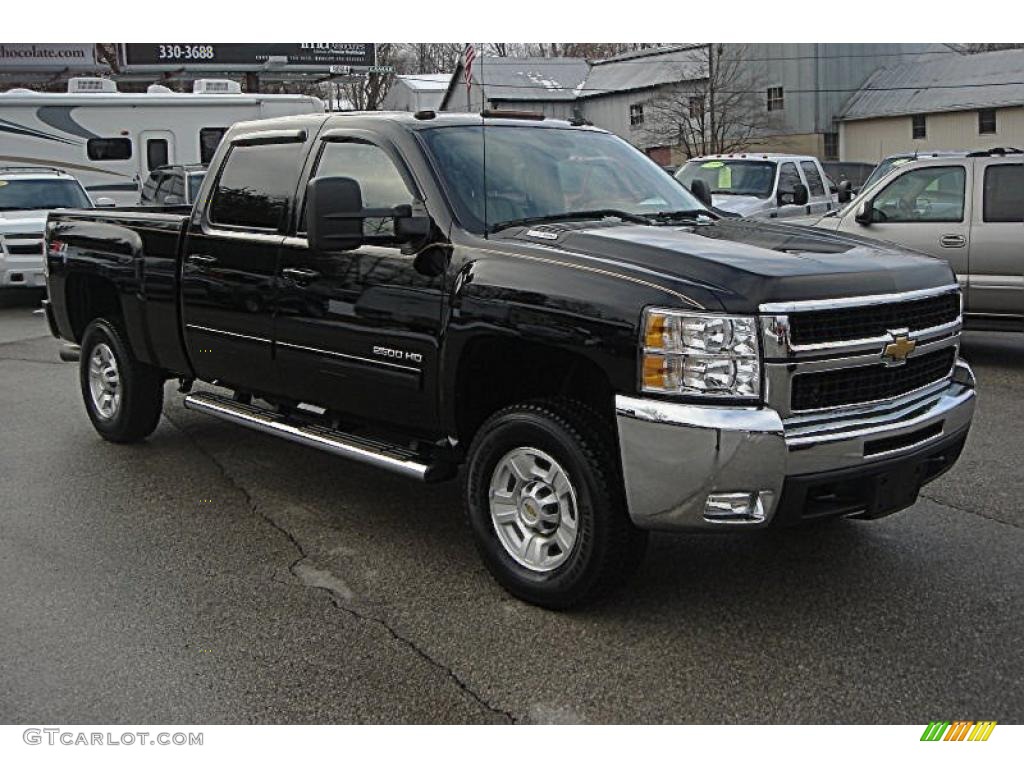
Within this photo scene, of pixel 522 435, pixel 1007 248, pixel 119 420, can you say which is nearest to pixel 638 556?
pixel 522 435

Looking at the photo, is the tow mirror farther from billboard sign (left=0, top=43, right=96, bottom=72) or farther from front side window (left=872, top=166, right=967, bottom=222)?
billboard sign (left=0, top=43, right=96, bottom=72)

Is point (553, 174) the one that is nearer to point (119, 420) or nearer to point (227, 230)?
point (227, 230)

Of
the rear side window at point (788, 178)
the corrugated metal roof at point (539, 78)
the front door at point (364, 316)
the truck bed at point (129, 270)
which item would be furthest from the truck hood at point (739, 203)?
the corrugated metal roof at point (539, 78)

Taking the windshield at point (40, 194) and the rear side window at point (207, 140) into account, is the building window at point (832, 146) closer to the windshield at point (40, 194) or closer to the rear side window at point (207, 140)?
the rear side window at point (207, 140)

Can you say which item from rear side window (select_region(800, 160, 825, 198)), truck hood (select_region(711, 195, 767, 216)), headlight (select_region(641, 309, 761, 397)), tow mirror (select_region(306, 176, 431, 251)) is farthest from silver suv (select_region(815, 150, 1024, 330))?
headlight (select_region(641, 309, 761, 397))

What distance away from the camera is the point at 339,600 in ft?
16.2

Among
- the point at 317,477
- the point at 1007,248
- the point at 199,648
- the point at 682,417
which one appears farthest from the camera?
the point at 1007,248

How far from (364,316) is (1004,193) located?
7037mm

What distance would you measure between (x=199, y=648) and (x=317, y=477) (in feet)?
8.17

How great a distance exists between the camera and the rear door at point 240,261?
6086mm

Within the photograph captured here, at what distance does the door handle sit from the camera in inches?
225

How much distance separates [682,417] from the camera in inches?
164

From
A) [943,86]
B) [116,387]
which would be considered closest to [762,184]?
[116,387]

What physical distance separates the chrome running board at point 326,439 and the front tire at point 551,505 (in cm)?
40
